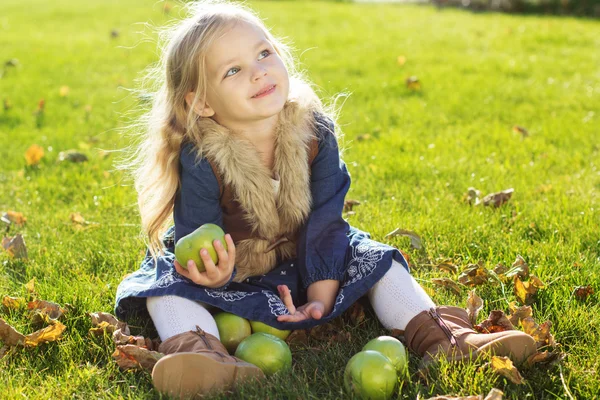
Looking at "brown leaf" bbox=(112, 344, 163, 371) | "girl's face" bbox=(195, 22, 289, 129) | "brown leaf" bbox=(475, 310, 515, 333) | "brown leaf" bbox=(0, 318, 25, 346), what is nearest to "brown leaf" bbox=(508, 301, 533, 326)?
"brown leaf" bbox=(475, 310, 515, 333)

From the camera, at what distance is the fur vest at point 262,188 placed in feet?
9.94

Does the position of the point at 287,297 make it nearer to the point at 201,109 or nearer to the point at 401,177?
the point at 201,109

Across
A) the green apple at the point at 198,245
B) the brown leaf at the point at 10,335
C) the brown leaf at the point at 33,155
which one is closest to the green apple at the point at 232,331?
the green apple at the point at 198,245

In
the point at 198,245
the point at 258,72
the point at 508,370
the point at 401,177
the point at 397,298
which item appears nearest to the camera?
the point at 508,370

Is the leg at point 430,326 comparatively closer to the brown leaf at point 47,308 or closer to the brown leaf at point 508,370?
the brown leaf at point 508,370

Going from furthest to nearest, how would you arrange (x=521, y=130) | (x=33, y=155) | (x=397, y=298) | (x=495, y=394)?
(x=521, y=130) < (x=33, y=155) < (x=397, y=298) < (x=495, y=394)

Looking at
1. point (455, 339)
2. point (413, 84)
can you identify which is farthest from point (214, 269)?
point (413, 84)

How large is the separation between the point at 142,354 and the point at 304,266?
801 mm

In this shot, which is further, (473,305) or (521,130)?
(521,130)

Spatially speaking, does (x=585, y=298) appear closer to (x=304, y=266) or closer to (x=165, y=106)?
(x=304, y=266)

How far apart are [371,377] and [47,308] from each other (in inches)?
57.6

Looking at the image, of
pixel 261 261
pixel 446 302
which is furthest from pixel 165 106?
pixel 446 302

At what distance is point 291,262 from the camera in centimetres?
317

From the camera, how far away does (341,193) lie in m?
3.17
